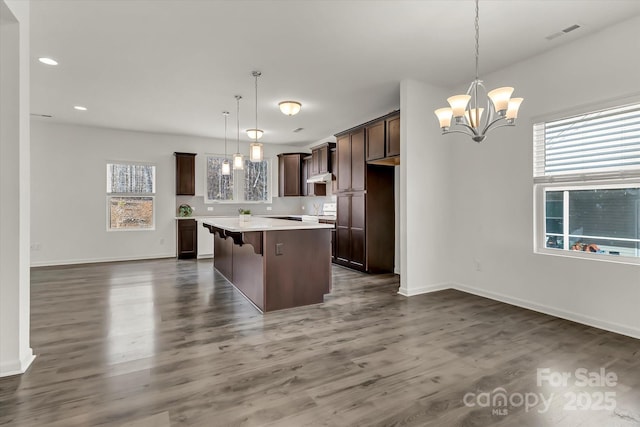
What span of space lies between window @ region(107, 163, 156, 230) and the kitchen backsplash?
24.0 inches

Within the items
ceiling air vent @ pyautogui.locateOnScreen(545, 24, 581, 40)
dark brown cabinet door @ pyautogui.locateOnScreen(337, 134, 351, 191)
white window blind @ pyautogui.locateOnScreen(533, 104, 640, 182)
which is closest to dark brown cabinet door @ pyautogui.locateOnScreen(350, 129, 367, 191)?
dark brown cabinet door @ pyautogui.locateOnScreen(337, 134, 351, 191)

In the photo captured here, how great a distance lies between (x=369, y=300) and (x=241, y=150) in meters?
5.62

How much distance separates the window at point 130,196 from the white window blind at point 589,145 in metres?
7.09

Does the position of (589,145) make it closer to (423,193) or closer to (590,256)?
(590,256)

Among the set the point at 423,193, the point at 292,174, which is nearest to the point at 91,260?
the point at 292,174

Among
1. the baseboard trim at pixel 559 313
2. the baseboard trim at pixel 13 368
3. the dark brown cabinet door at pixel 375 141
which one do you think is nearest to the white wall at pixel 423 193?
the baseboard trim at pixel 559 313

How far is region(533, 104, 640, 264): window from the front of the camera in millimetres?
2930

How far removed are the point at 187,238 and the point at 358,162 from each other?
4.12 metres

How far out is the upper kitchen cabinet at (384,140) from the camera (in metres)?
4.70

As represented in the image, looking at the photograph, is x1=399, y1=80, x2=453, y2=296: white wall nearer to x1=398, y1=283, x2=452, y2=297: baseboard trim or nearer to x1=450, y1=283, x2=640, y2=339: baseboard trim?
x1=398, y1=283, x2=452, y2=297: baseboard trim

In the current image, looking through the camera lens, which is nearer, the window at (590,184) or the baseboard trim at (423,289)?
the window at (590,184)

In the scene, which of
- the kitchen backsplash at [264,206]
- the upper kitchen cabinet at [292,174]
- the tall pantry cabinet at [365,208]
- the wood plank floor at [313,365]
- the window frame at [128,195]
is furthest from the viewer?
the upper kitchen cabinet at [292,174]

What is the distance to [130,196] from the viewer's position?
6.91 meters

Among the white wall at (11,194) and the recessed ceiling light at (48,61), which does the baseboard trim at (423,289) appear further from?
the recessed ceiling light at (48,61)
